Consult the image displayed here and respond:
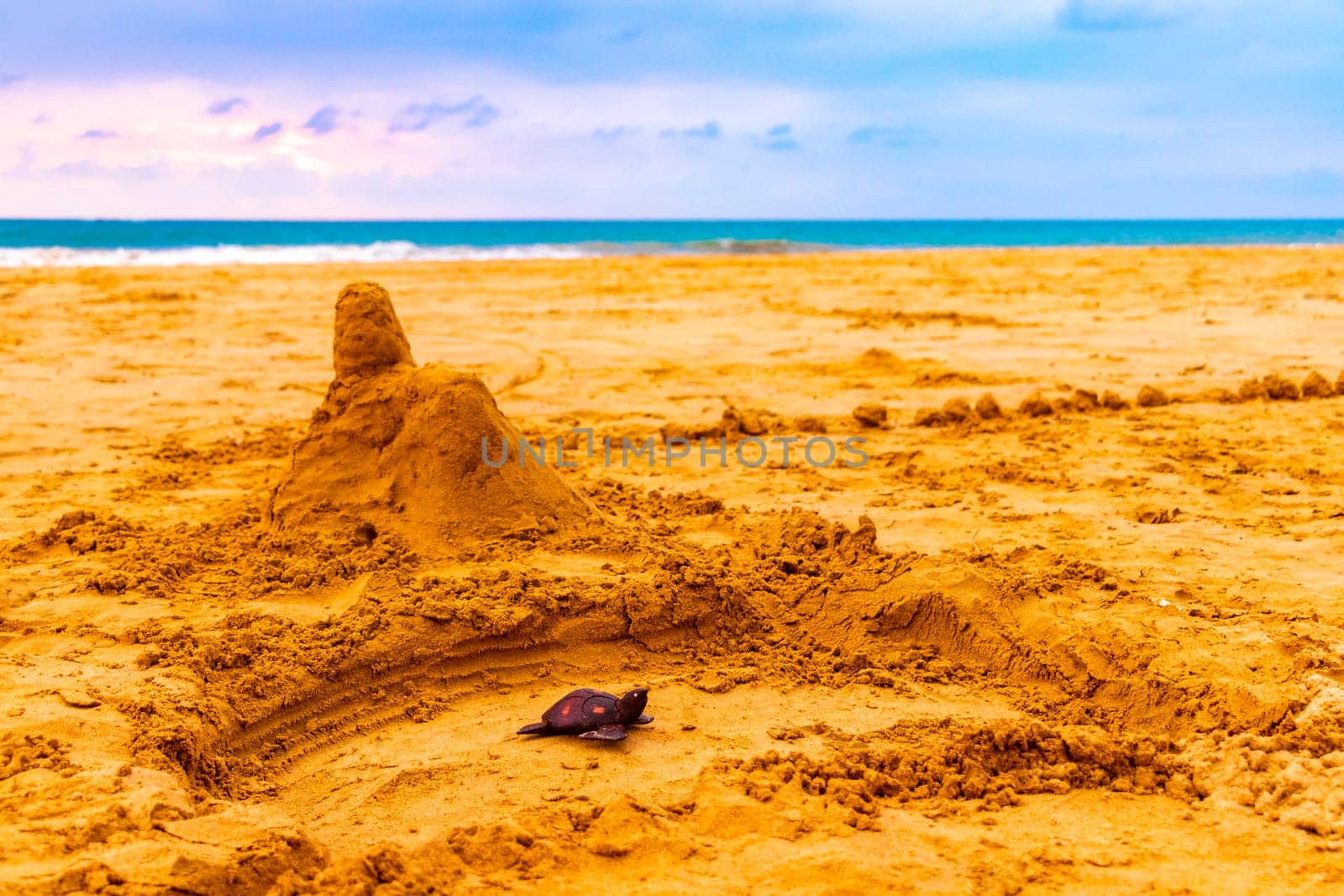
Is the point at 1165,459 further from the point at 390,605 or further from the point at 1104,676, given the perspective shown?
the point at 390,605

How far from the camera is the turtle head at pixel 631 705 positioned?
262cm

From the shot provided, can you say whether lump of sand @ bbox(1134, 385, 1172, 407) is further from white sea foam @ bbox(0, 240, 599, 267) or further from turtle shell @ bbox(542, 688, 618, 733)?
white sea foam @ bbox(0, 240, 599, 267)

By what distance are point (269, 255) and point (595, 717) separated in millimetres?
27653

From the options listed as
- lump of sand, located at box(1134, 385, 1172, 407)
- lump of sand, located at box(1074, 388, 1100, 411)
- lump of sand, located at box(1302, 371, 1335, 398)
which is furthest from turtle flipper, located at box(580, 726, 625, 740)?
→ lump of sand, located at box(1302, 371, 1335, 398)

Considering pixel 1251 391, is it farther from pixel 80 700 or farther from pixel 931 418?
pixel 80 700

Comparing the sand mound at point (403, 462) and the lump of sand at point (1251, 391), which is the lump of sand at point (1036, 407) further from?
the sand mound at point (403, 462)

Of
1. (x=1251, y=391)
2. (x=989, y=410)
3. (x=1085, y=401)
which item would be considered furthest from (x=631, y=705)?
(x=1251, y=391)

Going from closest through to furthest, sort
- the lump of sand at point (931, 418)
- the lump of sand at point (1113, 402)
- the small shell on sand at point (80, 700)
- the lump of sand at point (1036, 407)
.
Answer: the small shell on sand at point (80, 700)
the lump of sand at point (931, 418)
the lump of sand at point (1036, 407)
the lump of sand at point (1113, 402)

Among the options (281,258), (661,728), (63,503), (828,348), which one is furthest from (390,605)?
(281,258)

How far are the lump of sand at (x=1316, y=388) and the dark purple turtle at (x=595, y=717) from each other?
538 centimetres

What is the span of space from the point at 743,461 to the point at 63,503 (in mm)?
3020

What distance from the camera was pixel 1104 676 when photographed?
298 cm

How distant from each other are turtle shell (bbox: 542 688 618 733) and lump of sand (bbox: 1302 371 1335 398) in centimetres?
541

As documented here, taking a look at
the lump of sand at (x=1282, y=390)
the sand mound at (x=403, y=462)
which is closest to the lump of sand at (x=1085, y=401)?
the lump of sand at (x=1282, y=390)
